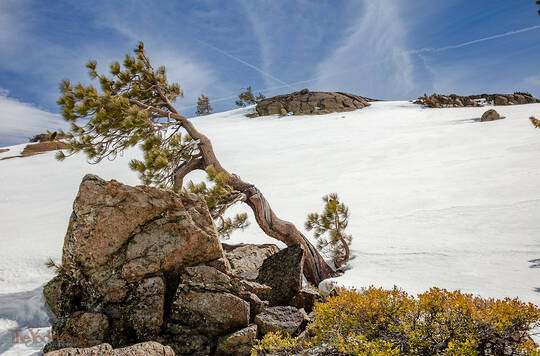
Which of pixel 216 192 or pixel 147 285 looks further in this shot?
pixel 216 192

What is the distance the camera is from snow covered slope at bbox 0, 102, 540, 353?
19.6 feet

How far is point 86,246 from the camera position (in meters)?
3.81

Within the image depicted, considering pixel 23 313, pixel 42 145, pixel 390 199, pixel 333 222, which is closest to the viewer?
pixel 23 313

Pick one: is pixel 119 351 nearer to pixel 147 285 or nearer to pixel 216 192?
pixel 147 285

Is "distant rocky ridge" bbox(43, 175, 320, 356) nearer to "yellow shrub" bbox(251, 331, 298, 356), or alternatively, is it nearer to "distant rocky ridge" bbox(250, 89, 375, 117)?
"yellow shrub" bbox(251, 331, 298, 356)

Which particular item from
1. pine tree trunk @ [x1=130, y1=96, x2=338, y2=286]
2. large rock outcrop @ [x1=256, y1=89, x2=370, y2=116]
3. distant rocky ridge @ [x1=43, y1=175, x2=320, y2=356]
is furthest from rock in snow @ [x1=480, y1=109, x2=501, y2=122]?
distant rocky ridge @ [x1=43, y1=175, x2=320, y2=356]

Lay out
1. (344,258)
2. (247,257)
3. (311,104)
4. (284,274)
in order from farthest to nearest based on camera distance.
→ (311,104) → (344,258) → (247,257) → (284,274)

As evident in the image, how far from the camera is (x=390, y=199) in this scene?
11414mm

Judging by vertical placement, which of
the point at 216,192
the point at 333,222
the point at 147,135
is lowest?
the point at 333,222

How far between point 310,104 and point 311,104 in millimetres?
157

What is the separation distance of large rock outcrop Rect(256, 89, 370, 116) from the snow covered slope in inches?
657

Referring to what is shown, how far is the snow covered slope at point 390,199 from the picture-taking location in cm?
597

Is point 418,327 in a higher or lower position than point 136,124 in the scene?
lower

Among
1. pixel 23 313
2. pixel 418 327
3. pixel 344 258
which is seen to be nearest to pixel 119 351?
pixel 418 327
